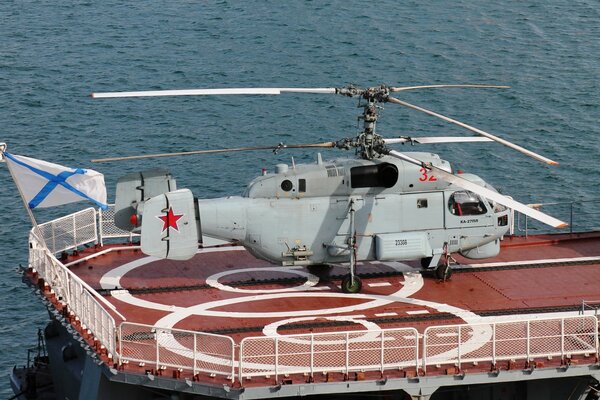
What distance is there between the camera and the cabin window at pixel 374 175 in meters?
33.5

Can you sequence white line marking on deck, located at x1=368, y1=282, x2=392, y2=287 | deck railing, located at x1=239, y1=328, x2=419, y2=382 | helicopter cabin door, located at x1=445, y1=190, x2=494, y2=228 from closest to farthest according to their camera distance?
1. deck railing, located at x1=239, y1=328, x2=419, y2=382
2. helicopter cabin door, located at x1=445, y1=190, x2=494, y2=228
3. white line marking on deck, located at x1=368, y1=282, x2=392, y2=287

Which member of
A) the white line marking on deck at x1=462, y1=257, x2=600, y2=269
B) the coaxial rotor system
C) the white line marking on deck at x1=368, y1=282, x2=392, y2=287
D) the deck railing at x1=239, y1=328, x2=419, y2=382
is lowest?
the deck railing at x1=239, y1=328, x2=419, y2=382

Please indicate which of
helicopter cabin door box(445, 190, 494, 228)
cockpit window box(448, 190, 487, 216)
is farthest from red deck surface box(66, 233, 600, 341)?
cockpit window box(448, 190, 487, 216)

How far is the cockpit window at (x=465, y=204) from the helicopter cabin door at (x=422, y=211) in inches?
14.3

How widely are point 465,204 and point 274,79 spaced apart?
139 ft

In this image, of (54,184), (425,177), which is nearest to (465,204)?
(425,177)

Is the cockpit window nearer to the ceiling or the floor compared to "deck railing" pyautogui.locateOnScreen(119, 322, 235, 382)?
nearer to the ceiling

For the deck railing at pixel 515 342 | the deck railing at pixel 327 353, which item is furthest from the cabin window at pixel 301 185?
the deck railing at pixel 515 342

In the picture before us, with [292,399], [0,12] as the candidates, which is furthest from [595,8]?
[292,399]

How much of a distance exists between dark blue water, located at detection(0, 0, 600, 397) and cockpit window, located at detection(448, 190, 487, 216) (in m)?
21.9

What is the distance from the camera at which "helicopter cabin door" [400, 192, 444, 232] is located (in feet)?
111

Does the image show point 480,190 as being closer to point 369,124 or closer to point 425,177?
point 425,177

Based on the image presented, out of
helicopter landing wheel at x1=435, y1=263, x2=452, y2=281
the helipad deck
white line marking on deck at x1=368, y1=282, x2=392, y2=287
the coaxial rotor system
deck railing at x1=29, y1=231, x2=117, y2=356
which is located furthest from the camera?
helicopter landing wheel at x1=435, y1=263, x2=452, y2=281

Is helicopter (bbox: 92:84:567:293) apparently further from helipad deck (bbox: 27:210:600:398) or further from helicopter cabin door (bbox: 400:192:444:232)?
helipad deck (bbox: 27:210:600:398)
